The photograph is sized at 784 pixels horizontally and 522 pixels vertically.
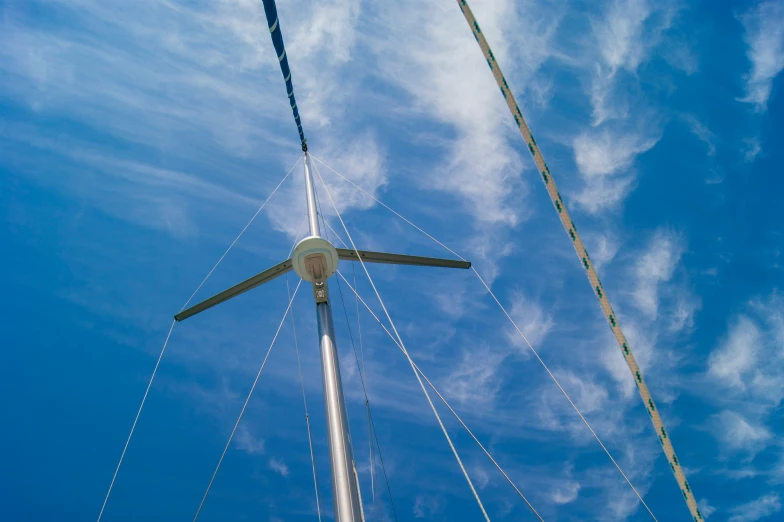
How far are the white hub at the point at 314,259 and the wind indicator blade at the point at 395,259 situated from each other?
7.76ft

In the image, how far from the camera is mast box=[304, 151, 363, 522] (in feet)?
30.3

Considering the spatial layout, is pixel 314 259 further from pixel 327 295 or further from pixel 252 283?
pixel 252 283

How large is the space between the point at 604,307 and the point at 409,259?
10.2m

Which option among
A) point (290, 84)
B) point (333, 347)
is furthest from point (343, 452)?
point (290, 84)

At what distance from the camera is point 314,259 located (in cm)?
1393

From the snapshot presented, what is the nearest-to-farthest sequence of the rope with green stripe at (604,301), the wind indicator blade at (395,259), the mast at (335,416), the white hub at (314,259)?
the rope with green stripe at (604,301) < the mast at (335,416) < the white hub at (314,259) < the wind indicator blade at (395,259)

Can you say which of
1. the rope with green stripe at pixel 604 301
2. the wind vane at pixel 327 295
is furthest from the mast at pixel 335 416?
the rope with green stripe at pixel 604 301

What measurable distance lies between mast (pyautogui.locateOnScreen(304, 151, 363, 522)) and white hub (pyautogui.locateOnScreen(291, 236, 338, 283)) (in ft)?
0.10

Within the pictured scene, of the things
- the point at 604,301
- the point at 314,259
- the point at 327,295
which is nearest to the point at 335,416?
the point at 327,295

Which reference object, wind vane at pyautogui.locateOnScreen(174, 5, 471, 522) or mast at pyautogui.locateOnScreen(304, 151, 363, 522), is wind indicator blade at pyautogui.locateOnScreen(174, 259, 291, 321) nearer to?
wind vane at pyautogui.locateOnScreen(174, 5, 471, 522)

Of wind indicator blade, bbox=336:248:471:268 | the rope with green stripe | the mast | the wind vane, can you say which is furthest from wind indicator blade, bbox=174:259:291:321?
the rope with green stripe

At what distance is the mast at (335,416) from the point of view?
923 centimetres

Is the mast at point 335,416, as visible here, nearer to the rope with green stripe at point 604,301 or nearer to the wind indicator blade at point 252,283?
the wind indicator blade at point 252,283

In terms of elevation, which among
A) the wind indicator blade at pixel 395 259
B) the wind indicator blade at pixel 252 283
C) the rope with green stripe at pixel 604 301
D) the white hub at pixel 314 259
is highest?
the wind indicator blade at pixel 395 259
